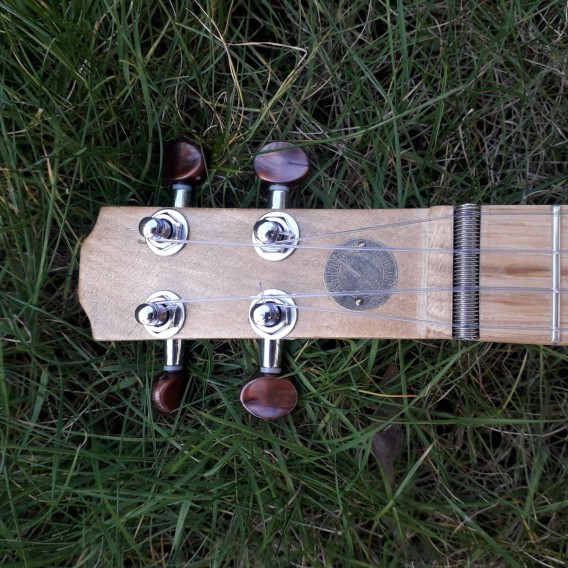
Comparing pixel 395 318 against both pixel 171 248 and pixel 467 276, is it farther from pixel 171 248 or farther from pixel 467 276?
pixel 171 248

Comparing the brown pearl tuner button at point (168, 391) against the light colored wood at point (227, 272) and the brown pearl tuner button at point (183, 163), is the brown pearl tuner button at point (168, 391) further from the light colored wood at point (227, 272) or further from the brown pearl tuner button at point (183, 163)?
the brown pearl tuner button at point (183, 163)

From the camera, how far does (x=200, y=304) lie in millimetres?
1317

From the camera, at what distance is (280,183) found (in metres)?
1.34

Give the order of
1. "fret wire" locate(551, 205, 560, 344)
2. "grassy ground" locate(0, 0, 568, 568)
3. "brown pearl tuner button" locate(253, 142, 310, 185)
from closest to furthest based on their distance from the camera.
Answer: "fret wire" locate(551, 205, 560, 344) → "brown pearl tuner button" locate(253, 142, 310, 185) → "grassy ground" locate(0, 0, 568, 568)

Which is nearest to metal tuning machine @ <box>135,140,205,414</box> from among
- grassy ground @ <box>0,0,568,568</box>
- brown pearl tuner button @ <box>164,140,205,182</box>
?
brown pearl tuner button @ <box>164,140,205,182</box>

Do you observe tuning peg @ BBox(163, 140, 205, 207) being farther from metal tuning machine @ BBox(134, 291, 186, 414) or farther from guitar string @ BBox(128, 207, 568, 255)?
metal tuning machine @ BBox(134, 291, 186, 414)

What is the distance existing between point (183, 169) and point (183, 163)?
15 millimetres

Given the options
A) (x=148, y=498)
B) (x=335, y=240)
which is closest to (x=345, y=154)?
(x=335, y=240)

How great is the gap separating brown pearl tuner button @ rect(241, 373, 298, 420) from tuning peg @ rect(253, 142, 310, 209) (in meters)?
0.40

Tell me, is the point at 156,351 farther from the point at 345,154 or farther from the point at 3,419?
the point at 345,154

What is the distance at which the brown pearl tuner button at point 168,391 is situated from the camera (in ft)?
4.53

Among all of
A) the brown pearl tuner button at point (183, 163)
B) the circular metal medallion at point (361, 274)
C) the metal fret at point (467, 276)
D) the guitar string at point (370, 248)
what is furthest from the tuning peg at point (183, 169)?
the metal fret at point (467, 276)

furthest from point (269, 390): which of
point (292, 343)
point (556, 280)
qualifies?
point (556, 280)

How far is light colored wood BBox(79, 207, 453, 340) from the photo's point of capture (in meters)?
1.27
